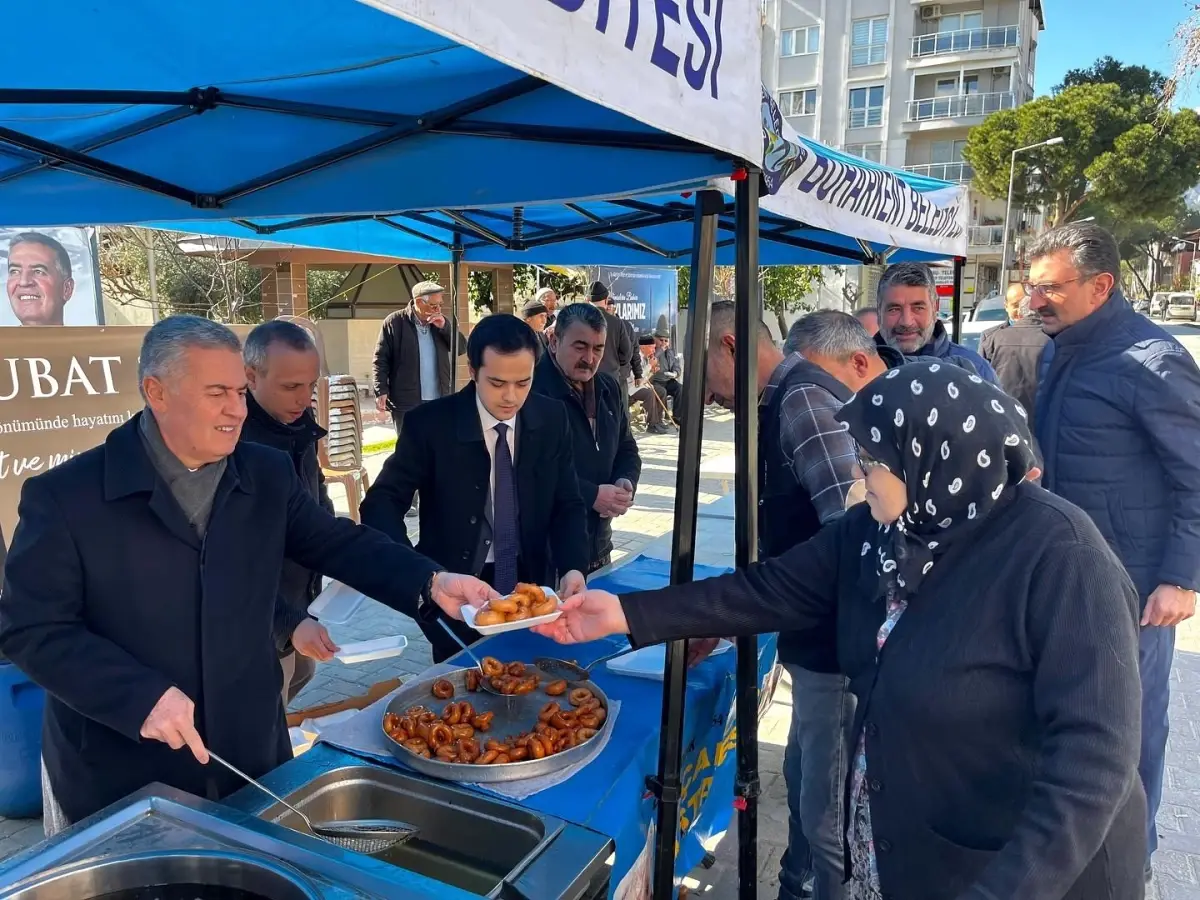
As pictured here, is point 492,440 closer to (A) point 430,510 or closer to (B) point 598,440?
(A) point 430,510

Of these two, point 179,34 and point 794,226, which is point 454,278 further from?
point 179,34

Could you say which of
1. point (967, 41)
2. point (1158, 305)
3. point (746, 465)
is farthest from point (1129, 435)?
point (1158, 305)

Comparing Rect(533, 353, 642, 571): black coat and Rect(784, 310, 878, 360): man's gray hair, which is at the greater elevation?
Rect(784, 310, 878, 360): man's gray hair

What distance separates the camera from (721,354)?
2.55 meters

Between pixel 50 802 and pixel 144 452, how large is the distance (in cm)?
83

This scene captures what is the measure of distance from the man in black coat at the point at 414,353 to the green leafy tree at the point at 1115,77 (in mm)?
35793

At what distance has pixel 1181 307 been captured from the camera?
165 ft

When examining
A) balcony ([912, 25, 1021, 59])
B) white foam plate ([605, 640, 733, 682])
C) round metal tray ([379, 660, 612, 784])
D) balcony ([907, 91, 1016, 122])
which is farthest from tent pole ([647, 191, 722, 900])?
balcony ([912, 25, 1021, 59])

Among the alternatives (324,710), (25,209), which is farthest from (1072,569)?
(25,209)

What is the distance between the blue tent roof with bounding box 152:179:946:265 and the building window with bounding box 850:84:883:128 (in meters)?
35.5

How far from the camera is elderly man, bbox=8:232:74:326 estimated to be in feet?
16.0

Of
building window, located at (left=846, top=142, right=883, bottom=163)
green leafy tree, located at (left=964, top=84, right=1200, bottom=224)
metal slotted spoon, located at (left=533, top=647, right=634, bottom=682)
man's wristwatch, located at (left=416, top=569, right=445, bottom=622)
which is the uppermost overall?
building window, located at (left=846, top=142, right=883, bottom=163)

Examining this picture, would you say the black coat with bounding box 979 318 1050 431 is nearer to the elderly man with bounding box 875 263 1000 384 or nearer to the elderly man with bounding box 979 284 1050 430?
the elderly man with bounding box 979 284 1050 430

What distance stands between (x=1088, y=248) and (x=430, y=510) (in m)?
2.40
